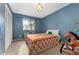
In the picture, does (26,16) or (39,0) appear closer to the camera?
(39,0)

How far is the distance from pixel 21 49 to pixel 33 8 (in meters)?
0.69

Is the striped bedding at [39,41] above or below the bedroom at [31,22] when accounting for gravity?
below

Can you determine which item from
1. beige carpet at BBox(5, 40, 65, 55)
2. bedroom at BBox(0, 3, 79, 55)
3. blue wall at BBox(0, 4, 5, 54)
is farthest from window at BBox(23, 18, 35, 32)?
blue wall at BBox(0, 4, 5, 54)

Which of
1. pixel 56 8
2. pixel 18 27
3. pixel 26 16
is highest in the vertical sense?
pixel 56 8

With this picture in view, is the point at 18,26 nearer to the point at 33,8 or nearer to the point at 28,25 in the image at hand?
the point at 28,25

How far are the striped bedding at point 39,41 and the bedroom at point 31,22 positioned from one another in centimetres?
2

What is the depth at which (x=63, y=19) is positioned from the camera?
1876mm

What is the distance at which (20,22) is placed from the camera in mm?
1888

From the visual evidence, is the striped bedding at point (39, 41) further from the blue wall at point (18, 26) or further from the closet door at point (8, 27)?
the closet door at point (8, 27)

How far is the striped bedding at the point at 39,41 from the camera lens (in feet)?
6.00

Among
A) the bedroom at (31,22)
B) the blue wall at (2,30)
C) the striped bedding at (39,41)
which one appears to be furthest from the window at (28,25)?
the blue wall at (2,30)

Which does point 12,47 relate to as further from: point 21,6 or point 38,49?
point 21,6

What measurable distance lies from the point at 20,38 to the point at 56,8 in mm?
761
